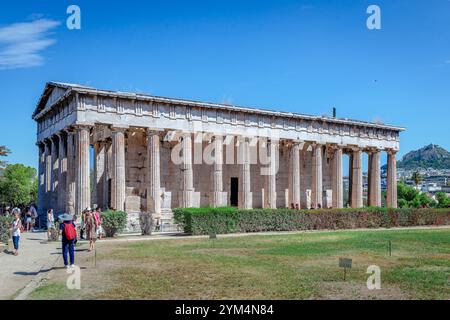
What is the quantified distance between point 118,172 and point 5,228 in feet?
34.2

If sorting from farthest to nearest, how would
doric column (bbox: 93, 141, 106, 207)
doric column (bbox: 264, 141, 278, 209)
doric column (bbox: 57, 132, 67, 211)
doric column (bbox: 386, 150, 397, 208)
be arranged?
doric column (bbox: 386, 150, 397, 208) < doric column (bbox: 264, 141, 278, 209) < doric column (bbox: 93, 141, 106, 207) < doric column (bbox: 57, 132, 67, 211)

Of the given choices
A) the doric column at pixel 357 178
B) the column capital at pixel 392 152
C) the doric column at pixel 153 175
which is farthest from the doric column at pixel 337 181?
the doric column at pixel 153 175

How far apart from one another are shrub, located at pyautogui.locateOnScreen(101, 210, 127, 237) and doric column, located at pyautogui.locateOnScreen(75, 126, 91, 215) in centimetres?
480

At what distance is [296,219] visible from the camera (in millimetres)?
33781

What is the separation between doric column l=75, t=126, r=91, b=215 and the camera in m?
33.3

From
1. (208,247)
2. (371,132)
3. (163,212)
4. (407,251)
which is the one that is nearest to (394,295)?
(407,251)

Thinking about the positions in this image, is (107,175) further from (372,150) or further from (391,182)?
(391,182)

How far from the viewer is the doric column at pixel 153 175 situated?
3624 cm

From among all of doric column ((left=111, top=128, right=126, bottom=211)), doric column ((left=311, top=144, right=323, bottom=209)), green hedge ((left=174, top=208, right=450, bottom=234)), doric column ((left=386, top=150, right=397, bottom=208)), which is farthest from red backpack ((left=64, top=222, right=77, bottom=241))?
doric column ((left=386, top=150, right=397, bottom=208))

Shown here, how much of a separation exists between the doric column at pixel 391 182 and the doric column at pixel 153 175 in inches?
1039

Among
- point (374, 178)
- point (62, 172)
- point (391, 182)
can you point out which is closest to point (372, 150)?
point (374, 178)

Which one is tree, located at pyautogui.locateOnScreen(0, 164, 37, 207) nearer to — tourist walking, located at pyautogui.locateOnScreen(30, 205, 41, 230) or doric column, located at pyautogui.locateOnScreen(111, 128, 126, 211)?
tourist walking, located at pyautogui.locateOnScreen(30, 205, 41, 230)
